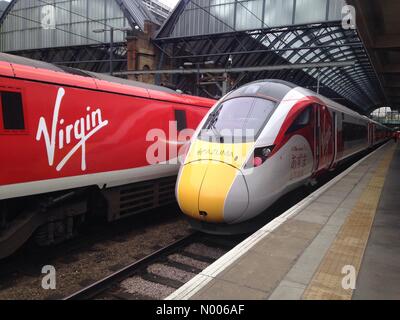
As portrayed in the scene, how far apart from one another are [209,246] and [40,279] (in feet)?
9.26

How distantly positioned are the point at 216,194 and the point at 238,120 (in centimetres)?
169

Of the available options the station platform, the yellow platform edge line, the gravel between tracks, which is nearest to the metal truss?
the yellow platform edge line

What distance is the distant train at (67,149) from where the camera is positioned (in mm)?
5012

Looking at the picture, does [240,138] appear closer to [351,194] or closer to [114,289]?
[114,289]

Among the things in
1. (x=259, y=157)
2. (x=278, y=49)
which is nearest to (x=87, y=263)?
(x=259, y=157)

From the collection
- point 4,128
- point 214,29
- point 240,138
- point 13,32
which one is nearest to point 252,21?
point 214,29

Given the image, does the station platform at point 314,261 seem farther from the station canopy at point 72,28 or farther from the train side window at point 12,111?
the station canopy at point 72,28

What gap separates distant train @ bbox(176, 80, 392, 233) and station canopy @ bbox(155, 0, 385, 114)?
13339 mm

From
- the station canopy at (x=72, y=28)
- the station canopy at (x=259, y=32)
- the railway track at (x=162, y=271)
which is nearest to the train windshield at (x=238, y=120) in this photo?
the railway track at (x=162, y=271)

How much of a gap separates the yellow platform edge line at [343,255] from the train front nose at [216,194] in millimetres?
1555

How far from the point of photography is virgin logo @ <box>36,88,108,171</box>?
5.40m

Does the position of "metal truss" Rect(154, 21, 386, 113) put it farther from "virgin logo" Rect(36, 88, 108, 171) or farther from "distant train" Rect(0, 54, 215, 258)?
"virgin logo" Rect(36, 88, 108, 171)
